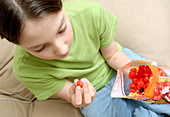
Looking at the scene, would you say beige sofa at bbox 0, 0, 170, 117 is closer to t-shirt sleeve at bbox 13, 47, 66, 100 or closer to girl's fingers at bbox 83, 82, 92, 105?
t-shirt sleeve at bbox 13, 47, 66, 100

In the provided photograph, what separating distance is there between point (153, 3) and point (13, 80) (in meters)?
0.83

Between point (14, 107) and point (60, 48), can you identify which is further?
point (14, 107)

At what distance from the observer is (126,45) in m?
0.95

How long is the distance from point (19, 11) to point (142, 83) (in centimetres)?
51

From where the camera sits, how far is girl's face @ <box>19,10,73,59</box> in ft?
1.32

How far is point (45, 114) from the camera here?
801 mm

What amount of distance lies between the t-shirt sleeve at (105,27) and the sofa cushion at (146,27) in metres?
0.23

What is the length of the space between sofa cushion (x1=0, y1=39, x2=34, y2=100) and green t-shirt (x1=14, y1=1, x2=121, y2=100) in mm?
231

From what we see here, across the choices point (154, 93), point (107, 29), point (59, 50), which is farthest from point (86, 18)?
point (154, 93)

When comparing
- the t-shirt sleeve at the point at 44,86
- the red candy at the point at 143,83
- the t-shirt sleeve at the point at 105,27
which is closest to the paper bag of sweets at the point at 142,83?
the red candy at the point at 143,83

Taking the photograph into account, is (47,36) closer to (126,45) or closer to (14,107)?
(14,107)

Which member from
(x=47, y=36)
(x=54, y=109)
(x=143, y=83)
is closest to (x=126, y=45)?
(x=143, y=83)

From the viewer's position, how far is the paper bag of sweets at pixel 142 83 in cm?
62

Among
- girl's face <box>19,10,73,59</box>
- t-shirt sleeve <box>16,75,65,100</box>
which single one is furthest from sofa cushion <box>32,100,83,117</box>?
girl's face <box>19,10,73,59</box>
